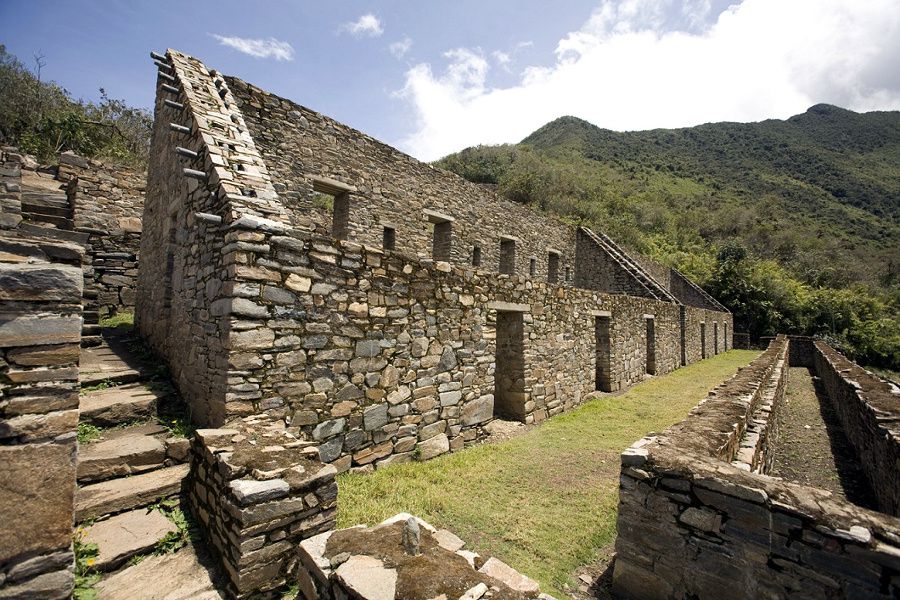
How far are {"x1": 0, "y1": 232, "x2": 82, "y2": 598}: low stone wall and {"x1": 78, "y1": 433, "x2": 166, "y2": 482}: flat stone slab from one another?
69.3 inches

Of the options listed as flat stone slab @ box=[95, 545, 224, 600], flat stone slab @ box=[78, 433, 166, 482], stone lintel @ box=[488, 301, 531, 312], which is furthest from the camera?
stone lintel @ box=[488, 301, 531, 312]

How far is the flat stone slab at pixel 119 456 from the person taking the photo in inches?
135

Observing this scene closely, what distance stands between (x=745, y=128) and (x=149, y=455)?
125310 mm

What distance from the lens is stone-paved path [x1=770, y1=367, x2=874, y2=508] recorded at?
5320 millimetres

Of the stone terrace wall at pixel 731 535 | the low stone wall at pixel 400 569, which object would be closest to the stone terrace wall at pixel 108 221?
the low stone wall at pixel 400 569

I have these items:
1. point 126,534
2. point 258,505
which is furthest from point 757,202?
point 126,534

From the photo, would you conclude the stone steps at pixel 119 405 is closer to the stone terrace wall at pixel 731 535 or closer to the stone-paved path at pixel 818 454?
the stone terrace wall at pixel 731 535

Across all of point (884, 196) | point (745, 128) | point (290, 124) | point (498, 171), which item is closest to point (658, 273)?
point (498, 171)

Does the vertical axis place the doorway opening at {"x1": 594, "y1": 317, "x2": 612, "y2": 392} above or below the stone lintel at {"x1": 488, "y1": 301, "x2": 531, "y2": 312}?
below

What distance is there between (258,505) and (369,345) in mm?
2367

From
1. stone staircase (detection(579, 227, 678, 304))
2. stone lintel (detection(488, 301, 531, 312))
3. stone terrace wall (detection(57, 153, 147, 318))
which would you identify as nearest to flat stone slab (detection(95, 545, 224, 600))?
stone lintel (detection(488, 301, 531, 312))

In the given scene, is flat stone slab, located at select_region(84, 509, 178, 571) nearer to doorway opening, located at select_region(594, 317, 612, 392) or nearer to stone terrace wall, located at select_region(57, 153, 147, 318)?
stone terrace wall, located at select_region(57, 153, 147, 318)

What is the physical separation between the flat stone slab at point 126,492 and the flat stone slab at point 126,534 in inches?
3.4

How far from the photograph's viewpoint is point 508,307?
7.20 metres
